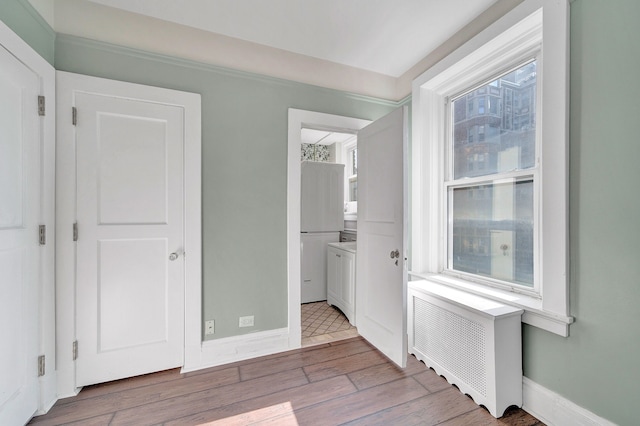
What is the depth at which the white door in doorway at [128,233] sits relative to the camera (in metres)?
1.83

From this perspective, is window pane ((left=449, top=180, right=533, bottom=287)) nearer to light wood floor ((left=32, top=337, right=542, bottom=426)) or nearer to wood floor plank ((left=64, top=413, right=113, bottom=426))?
light wood floor ((left=32, top=337, right=542, bottom=426))

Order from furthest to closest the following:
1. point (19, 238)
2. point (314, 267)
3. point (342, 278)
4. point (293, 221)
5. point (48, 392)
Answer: point (314, 267) → point (342, 278) → point (293, 221) → point (48, 392) → point (19, 238)

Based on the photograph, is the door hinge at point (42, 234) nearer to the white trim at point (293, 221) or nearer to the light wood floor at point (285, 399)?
the light wood floor at point (285, 399)

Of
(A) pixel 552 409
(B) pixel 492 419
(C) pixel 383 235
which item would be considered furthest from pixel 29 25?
(A) pixel 552 409

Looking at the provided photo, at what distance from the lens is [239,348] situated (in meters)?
2.24

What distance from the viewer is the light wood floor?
1.58 meters

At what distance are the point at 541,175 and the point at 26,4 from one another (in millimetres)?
3169

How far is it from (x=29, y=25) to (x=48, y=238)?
1.26 metres

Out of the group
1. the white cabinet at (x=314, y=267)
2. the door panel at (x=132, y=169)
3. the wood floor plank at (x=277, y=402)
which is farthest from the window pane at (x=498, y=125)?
the door panel at (x=132, y=169)

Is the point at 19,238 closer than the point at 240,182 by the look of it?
Yes

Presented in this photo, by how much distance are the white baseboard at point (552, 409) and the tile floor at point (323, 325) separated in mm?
1396

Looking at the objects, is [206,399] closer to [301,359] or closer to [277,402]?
[277,402]

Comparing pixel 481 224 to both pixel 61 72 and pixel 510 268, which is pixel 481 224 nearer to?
pixel 510 268

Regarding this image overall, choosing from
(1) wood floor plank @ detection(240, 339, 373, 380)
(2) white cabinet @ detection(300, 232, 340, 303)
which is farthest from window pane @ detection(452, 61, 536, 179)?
(2) white cabinet @ detection(300, 232, 340, 303)
